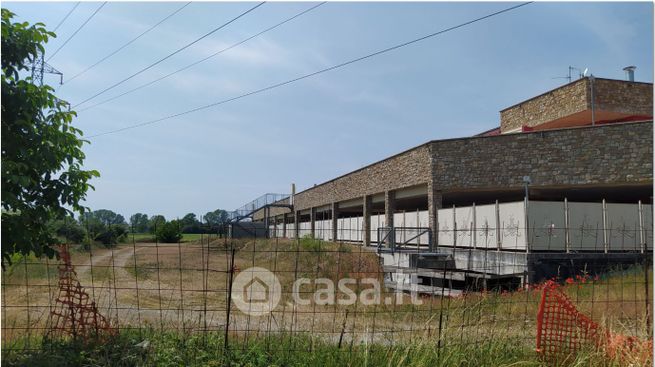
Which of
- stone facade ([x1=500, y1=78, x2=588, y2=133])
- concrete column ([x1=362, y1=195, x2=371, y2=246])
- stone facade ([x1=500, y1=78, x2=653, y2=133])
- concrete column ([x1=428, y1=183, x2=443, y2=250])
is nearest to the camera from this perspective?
concrete column ([x1=428, y1=183, x2=443, y2=250])

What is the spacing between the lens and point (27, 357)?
511cm

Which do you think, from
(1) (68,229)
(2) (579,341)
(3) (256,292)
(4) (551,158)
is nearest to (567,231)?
(4) (551,158)

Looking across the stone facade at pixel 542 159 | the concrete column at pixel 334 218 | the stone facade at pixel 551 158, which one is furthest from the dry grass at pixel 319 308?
the concrete column at pixel 334 218

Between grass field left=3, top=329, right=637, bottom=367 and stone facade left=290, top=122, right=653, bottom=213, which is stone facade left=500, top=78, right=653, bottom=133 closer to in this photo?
stone facade left=290, top=122, right=653, bottom=213

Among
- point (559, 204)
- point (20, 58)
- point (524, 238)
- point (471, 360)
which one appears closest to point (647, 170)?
point (559, 204)

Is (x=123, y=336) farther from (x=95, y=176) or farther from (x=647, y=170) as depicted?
(x=647, y=170)

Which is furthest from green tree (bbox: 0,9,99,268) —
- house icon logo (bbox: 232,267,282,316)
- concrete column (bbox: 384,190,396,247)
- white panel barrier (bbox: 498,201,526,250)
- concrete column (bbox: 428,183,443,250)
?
concrete column (bbox: 384,190,396,247)

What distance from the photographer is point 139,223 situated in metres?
6.75

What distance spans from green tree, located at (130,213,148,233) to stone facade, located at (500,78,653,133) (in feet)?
82.3

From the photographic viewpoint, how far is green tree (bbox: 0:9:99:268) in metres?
5.01

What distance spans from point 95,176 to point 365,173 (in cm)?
2401

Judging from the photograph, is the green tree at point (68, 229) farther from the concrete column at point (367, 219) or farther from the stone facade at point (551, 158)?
the concrete column at point (367, 219)

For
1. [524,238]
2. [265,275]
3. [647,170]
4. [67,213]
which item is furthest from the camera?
[647,170]

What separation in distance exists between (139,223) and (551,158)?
16.8 meters
